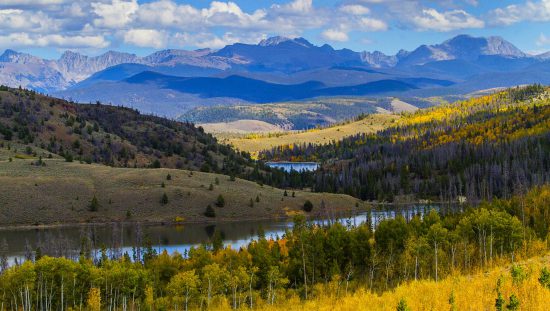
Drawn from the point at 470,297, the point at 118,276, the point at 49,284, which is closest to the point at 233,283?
the point at 118,276

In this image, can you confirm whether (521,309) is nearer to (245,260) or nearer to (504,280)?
(504,280)

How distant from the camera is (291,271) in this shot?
374 feet

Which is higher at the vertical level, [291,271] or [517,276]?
[517,276]

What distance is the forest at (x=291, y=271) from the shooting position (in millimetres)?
97375

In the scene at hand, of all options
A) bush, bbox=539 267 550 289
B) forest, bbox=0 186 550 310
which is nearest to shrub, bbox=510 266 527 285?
bush, bbox=539 267 550 289

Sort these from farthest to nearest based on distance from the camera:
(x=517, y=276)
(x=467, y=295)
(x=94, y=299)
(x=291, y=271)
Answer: (x=291, y=271)
(x=94, y=299)
(x=517, y=276)
(x=467, y=295)

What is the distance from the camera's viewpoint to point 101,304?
101000mm

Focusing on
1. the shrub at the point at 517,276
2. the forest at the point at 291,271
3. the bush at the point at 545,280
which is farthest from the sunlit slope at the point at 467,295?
the forest at the point at 291,271

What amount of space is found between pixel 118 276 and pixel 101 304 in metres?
5.17

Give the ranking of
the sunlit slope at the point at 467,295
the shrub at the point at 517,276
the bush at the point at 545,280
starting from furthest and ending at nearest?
the shrub at the point at 517,276 → the bush at the point at 545,280 → the sunlit slope at the point at 467,295

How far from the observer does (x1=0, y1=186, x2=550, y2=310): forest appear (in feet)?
319

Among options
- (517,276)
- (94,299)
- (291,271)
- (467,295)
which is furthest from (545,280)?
(291,271)

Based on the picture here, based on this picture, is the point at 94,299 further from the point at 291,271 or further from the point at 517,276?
the point at 517,276

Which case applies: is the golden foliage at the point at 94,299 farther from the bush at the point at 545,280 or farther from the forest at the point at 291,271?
the bush at the point at 545,280
